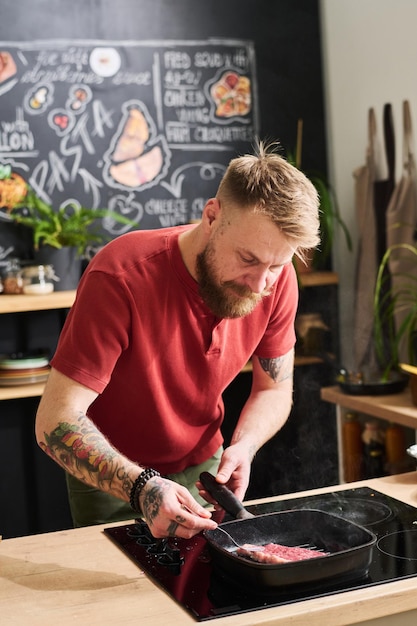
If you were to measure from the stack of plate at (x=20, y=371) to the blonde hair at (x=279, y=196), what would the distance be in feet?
6.50

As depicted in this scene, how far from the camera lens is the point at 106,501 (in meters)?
2.29

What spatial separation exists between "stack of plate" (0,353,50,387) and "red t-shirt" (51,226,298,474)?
154cm

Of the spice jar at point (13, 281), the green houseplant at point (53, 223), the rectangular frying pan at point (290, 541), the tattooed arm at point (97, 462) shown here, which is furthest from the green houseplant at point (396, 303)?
the tattooed arm at point (97, 462)

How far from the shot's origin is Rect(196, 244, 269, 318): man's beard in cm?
198

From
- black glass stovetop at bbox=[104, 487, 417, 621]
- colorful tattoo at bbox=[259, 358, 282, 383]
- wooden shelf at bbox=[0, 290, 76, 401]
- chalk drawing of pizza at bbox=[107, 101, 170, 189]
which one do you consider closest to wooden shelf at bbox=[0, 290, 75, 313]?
wooden shelf at bbox=[0, 290, 76, 401]

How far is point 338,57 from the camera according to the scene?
4348 mm

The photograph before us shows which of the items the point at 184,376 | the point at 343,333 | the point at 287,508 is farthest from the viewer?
the point at 343,333

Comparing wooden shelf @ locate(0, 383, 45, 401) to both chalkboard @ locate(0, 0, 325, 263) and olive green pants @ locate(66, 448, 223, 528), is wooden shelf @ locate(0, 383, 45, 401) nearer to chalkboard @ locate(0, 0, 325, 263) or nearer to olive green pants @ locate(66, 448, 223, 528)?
chalkboard @ locate(0, 0, 325, 263)

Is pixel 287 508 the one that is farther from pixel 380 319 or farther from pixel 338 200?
pixel 338 200

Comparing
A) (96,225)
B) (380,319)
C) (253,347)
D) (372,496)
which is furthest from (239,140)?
(372,496)

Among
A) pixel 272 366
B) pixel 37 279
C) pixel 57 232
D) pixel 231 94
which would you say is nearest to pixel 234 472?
pixel 272 366

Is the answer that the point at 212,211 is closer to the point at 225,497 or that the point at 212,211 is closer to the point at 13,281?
the point at 225,497

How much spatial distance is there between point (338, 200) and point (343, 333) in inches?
25.6

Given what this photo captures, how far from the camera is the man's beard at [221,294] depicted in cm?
198
